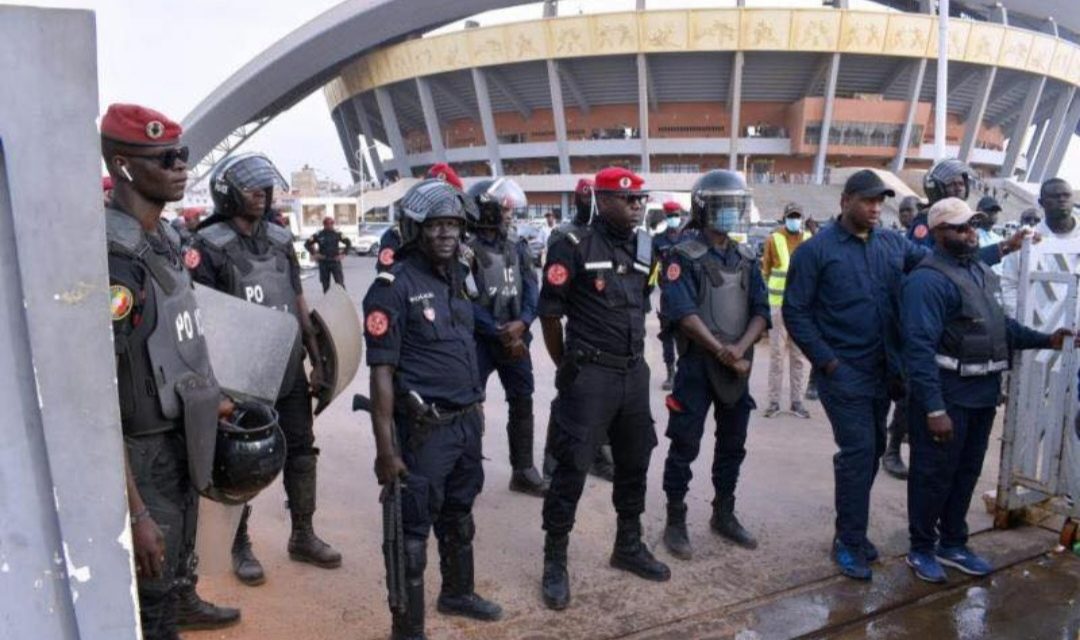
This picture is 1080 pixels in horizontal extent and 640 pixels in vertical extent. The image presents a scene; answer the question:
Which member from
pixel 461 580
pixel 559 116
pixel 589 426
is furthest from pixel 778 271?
pixel 559 116

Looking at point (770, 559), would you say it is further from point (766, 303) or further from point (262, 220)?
point (262, 220)

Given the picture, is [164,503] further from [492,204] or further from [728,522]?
[492,204]

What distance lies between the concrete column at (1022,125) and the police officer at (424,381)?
57931mm

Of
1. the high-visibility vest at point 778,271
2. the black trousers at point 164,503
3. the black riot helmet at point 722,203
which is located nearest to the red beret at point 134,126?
the black trousers at point 164,503

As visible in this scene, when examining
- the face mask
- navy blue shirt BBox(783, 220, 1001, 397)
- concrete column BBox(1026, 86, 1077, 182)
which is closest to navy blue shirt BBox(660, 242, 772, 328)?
the face mask

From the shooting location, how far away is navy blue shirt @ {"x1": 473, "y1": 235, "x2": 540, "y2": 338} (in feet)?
16.0

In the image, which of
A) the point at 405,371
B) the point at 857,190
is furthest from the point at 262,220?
the point at 857,190

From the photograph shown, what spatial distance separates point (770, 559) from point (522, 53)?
44500mm

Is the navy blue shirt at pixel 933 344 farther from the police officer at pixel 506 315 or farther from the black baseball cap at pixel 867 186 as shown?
the police officer at pixel 506 315

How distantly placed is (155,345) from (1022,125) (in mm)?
60242

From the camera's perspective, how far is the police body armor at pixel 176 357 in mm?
2115

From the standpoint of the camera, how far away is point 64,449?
4.08ft

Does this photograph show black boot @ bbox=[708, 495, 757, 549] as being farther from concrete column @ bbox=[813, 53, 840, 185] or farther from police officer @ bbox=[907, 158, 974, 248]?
concrete column @ bbox=[813, 53, 840, 185]

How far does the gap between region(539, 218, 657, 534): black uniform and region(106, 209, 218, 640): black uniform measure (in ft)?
5.86
